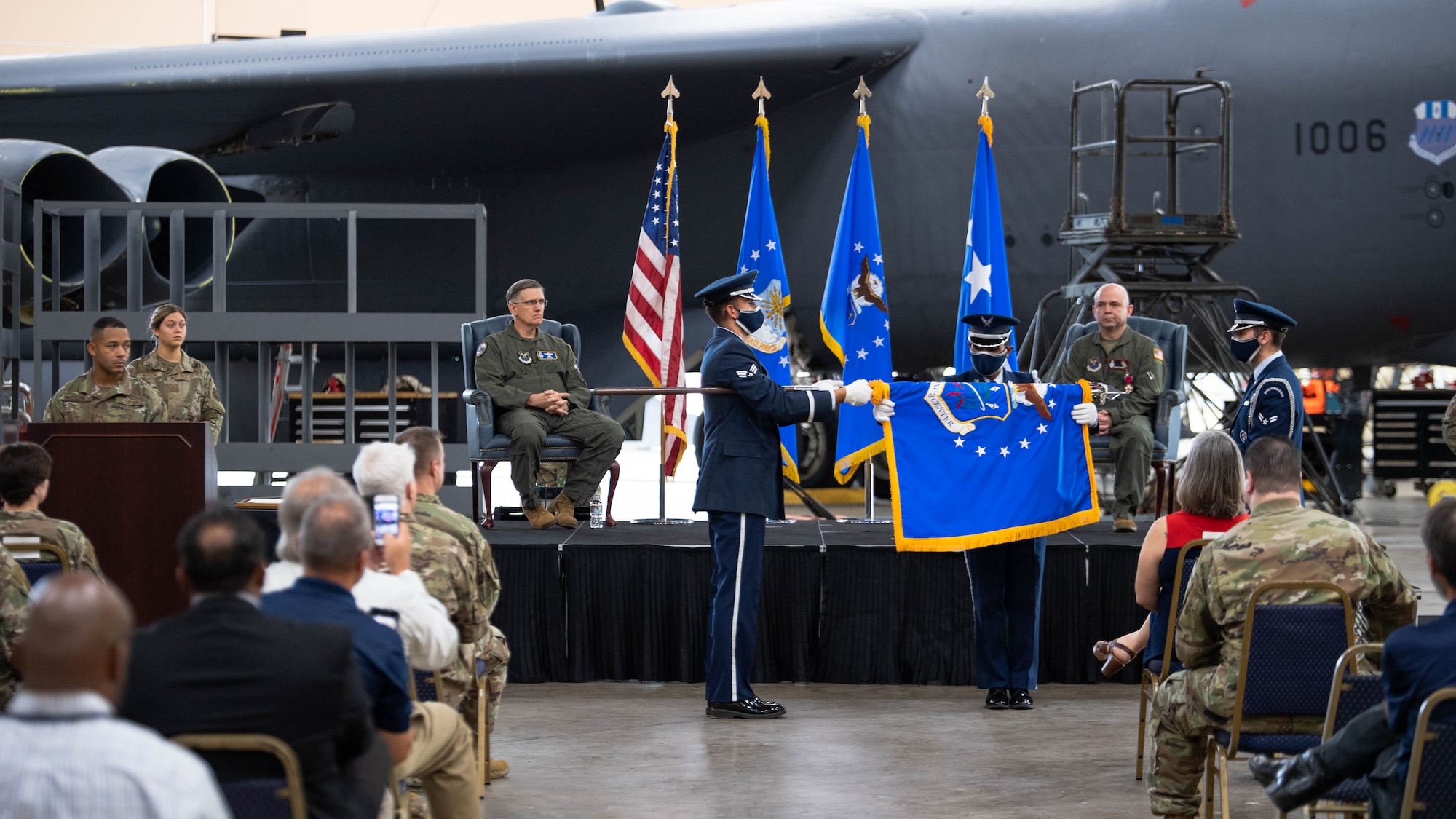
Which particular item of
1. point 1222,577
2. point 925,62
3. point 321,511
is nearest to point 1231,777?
point 1222,577

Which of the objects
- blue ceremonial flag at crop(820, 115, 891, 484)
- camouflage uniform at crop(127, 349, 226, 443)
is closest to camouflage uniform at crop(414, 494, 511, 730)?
camouflage uniform at crop(127, 349, 226, 443)

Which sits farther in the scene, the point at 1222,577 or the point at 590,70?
the point at 590,70

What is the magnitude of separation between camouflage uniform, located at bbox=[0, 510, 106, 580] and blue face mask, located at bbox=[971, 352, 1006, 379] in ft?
11.9

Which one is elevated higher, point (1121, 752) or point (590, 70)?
point (590, 70)

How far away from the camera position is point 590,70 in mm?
11039

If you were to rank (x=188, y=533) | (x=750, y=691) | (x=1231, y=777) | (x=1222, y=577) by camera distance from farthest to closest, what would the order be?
(x=750, y=691)
(x=1231, y=777)
(x=1222, y=577)
(x=188, y=533)

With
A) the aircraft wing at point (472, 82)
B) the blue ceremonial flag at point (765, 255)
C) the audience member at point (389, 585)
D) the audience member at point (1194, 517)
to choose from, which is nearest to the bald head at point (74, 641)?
the audience member at point (389, 585)

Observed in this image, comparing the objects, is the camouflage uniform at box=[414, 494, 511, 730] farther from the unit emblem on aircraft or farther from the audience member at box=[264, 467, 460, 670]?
the unit emblem on aircraft

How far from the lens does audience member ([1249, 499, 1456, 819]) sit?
2.73 meters

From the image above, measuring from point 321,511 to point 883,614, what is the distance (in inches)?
165

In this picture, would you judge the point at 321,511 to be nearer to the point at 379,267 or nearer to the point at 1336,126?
the point at 1336,126

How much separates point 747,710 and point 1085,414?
1.97m

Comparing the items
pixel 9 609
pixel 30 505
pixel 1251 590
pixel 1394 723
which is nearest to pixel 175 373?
pixel 30 505

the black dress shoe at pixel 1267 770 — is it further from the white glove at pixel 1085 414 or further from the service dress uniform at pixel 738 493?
the white glove at pixel 1085 414
